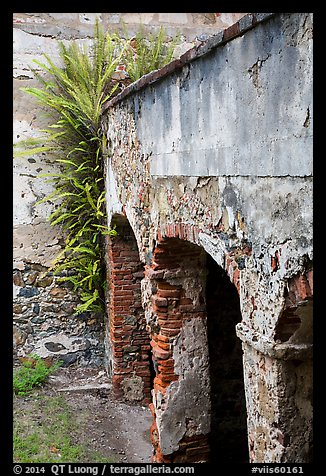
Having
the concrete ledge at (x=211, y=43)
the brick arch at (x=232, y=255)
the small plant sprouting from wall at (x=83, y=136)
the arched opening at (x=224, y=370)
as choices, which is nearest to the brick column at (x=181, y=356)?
the brick arch at (x=232, y=255)

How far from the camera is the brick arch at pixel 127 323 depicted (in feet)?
21.9

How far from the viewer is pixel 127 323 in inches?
265

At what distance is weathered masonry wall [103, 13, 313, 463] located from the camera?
2.38 meters

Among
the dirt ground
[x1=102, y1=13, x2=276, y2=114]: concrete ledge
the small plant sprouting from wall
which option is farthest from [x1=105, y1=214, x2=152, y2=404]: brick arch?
[x1=102, y1=13, x2=276, y2=114]: concrete ledge

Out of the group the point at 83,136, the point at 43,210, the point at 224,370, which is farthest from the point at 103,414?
the point at 83,136

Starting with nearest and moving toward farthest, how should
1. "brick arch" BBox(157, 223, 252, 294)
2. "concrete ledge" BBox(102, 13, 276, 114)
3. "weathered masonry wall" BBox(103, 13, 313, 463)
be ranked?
1. "weathered masonry wall" BBox(103, 13, 313, 463)
2. "concrete ledge" BBox(102, 13, 276, 114)
3. "brick arch" BBox(157, 223, 252, 294)

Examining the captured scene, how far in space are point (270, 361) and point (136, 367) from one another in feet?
14.1

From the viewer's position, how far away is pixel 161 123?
4160 millimetres

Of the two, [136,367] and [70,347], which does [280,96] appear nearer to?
[136,367]

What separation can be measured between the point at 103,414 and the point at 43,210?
2.68m

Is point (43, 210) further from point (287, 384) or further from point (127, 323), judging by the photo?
point (287, 384)

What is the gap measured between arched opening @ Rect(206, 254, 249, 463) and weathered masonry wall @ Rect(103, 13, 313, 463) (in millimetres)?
957

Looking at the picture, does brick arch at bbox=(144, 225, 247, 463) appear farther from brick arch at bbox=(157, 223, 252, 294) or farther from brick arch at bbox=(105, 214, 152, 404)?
brick arch at bbox=(105, 214, 152, 404)

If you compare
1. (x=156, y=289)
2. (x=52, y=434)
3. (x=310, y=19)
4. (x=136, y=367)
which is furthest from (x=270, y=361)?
(x=136, y=367)
